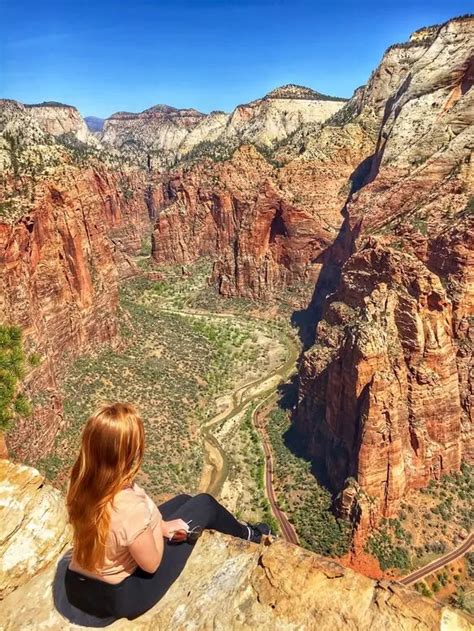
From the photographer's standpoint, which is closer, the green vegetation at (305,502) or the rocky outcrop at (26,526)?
the rocky outcrop at (26,526)

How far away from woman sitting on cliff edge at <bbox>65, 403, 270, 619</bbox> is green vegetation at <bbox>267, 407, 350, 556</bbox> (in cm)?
3286

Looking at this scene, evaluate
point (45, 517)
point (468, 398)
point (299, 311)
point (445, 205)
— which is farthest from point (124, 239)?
point (45, 517)

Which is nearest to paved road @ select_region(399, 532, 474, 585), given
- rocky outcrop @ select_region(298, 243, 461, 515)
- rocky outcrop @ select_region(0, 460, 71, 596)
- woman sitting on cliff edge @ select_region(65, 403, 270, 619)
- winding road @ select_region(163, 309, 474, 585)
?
winding road @ select_region(163, 309, 474, 585)

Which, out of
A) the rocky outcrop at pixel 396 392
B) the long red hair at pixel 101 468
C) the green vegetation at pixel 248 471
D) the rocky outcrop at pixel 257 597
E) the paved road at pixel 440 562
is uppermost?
the long red hair at pixel 101 468

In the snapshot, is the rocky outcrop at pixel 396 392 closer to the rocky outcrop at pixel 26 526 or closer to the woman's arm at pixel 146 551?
the rocky outcrop at pixel 26 526

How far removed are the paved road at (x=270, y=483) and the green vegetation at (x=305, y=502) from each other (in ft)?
1.57

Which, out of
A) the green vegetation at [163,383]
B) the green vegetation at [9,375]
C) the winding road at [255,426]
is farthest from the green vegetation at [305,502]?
the green vegetation at [9,375]

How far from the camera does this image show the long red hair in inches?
279

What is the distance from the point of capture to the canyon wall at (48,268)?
4125 centimetres

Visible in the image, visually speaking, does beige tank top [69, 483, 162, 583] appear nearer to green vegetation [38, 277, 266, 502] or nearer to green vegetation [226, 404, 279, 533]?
green vegetation [38, 277, 266, 502]

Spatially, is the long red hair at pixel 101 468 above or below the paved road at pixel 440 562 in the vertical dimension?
above

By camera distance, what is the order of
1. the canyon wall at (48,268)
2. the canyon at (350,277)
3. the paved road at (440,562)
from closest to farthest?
the paved road at (440,562), the canyon at (350,277), the canyon wall at (48,268)

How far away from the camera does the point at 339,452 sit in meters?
43.3

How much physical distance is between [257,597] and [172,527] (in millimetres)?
1873
